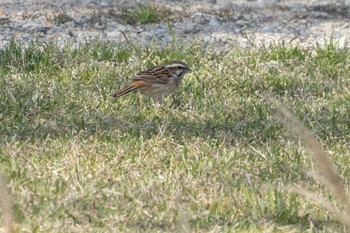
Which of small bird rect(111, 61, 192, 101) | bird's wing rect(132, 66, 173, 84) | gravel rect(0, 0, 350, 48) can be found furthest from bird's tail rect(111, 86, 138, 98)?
gravel rect(0, 0, 350, 48)

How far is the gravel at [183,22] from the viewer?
9.48 meters

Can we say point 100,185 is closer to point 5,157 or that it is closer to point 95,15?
point 5,157

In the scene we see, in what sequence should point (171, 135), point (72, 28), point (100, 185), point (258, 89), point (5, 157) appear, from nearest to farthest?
point (100, 185), point (5, 157), point (171, 135), point (258, 89), point (72, 28)

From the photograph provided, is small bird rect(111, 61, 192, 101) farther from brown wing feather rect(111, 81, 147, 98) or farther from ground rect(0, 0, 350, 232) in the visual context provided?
ground rect(0, 0, 350, 232)

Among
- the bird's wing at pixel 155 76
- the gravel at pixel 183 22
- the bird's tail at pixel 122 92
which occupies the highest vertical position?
the bird's wing at pixel 155 76

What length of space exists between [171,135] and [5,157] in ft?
4.01

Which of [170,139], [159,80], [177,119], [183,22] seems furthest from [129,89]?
[183,22]

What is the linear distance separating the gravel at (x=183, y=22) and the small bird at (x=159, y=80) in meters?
1.15

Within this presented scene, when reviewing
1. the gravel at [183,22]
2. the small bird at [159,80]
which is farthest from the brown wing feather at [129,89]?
the gravel at [183,22]

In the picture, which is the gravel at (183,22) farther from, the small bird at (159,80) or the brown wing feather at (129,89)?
the brown wing feather at (129,89)

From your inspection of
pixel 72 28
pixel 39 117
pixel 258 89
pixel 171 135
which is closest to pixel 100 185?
pixel 171 135

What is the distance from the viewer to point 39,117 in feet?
23.4

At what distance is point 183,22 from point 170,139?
3.62m

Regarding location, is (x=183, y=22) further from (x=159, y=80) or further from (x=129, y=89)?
(x=129, y=89)
